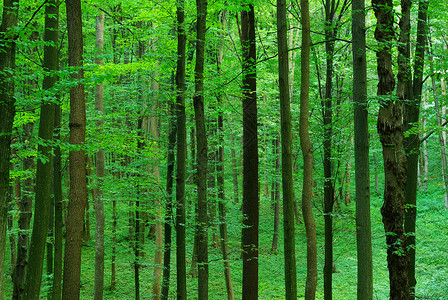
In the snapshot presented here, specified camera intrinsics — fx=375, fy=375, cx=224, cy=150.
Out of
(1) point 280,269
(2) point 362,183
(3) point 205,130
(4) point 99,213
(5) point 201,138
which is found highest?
(3) point 205,130

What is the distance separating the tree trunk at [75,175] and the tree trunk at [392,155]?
5506 millimetres

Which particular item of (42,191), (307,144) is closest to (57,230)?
(42,191)

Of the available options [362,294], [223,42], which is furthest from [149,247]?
[362,294]

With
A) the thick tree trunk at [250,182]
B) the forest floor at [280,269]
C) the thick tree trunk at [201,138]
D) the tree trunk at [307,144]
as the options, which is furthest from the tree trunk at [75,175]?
the forest floor at [280,269]

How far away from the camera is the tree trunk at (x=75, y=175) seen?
652 centimetres

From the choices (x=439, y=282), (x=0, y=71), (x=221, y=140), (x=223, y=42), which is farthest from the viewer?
(x=439, y=282)

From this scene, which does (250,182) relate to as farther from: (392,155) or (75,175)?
(75,175)

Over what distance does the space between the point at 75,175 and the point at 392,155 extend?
588 centimetres

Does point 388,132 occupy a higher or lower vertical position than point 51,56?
lower

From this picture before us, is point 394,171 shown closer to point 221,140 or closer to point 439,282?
point 221,140

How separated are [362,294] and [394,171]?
2.35 metres

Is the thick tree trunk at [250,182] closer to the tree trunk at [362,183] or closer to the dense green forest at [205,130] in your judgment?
the dense green forest at [205,130]

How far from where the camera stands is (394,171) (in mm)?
7160

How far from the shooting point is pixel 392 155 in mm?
7141
